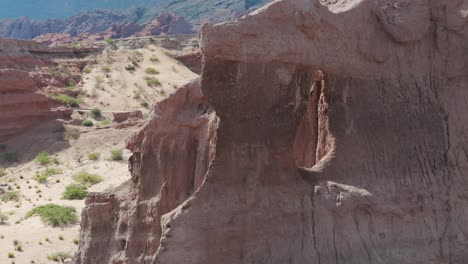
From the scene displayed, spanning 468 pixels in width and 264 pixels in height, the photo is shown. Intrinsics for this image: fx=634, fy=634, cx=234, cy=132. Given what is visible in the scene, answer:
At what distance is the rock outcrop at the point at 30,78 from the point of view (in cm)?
2998

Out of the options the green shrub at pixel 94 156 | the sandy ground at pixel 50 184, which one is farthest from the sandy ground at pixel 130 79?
the green shrub at pixel 94 156

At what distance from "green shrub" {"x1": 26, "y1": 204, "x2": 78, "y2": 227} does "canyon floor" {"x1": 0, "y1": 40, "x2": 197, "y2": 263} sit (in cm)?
22

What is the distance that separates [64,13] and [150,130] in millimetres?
174401

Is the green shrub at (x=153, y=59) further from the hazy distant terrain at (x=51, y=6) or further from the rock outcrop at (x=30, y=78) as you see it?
the hazy distant terrain at (x=51, y=6)

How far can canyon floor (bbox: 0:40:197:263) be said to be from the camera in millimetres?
15898

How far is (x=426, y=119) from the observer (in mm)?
6277

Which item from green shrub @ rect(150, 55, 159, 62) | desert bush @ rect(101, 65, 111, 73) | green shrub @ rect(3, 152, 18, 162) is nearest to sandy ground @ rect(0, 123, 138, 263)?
green shrub @ rect(3, 152, 18, 162)

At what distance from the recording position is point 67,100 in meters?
34.7

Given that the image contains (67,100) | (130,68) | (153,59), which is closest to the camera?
(67,100)

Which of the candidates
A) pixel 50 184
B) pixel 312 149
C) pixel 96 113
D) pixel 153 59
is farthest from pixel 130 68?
pixel 312 149

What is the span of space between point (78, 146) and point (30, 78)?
571cm

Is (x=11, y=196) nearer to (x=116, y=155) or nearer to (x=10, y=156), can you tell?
(x=116, y=155)

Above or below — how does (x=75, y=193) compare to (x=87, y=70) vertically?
below

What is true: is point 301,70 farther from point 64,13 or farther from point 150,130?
point 64,13
